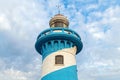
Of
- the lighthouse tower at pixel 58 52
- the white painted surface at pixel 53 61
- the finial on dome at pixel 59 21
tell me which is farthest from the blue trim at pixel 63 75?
the finial on dome at pixel 59 21

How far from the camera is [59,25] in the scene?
24.6m

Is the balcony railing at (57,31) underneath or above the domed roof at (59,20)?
underneath

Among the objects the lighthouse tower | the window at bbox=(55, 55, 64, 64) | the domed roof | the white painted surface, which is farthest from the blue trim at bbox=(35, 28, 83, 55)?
the domed roof

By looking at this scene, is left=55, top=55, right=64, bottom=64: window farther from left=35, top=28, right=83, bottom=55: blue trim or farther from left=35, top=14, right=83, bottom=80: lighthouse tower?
left=35, top=28, right=83, bottom=55: blue trim

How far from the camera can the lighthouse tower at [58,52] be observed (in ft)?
69.9

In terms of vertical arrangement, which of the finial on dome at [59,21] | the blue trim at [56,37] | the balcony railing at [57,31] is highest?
the finial on dome at [59,21]

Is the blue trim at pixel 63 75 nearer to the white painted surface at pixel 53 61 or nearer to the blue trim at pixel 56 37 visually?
the white painted surface at pixel 53 61

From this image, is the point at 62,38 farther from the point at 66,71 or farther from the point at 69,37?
the point at 66,71

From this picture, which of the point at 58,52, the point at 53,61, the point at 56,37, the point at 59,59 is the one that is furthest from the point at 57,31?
the point at 53,61

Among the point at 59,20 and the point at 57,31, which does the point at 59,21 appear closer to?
the point at 59,20

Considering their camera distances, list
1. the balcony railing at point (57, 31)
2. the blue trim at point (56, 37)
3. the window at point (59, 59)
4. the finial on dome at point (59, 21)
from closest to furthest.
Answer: the window at point (59, 59), the blue trim at point (56, 37), the balcony railing at point (57, 31), the finial on dome at point (59, 21)

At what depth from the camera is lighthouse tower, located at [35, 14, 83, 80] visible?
69.9 ft

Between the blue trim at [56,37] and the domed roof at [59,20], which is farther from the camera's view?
the domed roof at [59,20]

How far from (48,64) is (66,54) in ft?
A: 6.25
